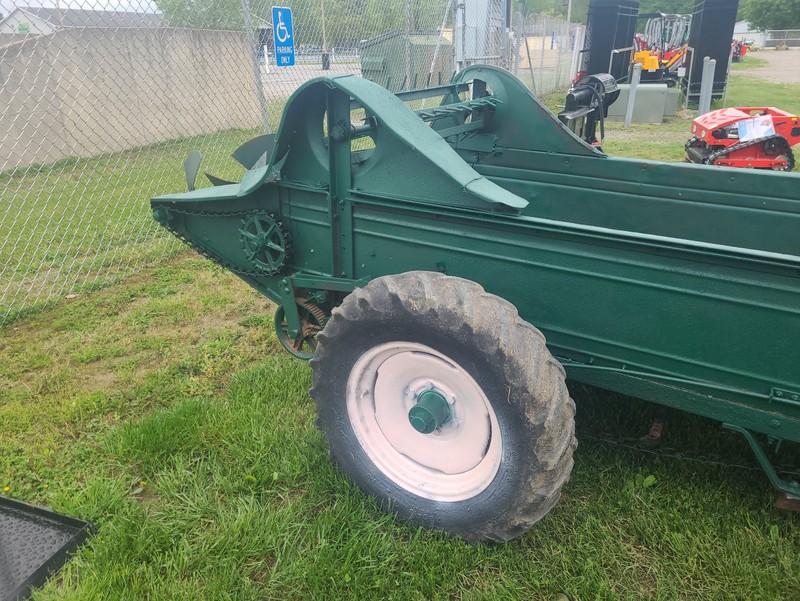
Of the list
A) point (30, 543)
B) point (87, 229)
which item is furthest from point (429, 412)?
point (87, 229)

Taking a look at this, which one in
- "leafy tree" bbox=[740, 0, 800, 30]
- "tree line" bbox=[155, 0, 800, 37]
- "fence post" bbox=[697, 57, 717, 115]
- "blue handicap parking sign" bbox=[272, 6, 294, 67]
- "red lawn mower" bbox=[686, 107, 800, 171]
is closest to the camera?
"blue handicap parking sign" bbox=[272, 6, 294, 67]

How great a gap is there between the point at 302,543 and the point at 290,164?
153 cm

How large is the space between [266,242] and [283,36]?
409 centimetres

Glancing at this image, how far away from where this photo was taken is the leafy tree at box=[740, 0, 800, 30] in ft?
182

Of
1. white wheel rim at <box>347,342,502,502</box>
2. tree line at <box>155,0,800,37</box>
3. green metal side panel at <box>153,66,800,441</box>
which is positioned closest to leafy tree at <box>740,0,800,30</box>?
tree line at <box>155,0,800,37</box>

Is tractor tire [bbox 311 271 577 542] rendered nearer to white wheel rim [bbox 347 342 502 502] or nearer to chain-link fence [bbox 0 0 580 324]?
white wheel rim [bbox 347 342 502 502]

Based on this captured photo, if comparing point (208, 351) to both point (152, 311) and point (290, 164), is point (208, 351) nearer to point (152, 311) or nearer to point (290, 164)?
point (152, 311)

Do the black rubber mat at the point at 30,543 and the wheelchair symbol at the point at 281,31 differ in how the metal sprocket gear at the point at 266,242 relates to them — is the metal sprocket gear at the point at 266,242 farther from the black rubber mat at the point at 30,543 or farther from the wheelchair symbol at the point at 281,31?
the wheelchair symbol at the point at 281,31

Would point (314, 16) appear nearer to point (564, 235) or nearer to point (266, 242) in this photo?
point (266, 242)

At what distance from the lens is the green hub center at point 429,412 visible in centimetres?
221

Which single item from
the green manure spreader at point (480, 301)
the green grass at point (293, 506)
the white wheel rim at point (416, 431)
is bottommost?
the green grass at point (293, 506)

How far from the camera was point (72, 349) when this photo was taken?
12.7ft

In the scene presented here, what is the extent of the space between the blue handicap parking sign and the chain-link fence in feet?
0.74

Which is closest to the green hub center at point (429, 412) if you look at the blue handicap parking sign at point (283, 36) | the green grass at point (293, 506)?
the green grass at point (293, 506)
